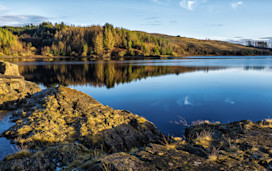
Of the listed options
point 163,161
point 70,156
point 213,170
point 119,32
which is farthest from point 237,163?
point 119,32

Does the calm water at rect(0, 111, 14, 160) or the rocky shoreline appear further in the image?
the calm water at rect(0, 111, 14, 160)

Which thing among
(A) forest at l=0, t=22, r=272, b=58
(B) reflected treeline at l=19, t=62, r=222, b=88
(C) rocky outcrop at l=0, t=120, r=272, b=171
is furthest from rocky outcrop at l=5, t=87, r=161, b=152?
(A) forest at l=0, t=22, r=272, b=58

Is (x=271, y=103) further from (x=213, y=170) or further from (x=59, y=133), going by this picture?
(x=59, y=133)

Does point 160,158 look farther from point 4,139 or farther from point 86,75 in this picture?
point 86,75

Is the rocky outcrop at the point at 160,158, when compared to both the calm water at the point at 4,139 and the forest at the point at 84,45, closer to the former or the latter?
the calm water at the point at 4,139

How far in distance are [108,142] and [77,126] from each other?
215 cm

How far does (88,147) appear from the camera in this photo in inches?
332

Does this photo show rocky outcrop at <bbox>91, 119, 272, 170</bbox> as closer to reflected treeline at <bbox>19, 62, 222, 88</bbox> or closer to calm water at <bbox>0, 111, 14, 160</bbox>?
calm water at <bbox>0, 111, 14, 160</bbox>

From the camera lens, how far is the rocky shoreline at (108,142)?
232 inches

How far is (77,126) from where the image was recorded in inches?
386

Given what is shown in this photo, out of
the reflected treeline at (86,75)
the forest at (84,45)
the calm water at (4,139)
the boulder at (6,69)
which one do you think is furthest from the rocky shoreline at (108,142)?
the forest at (84,45)

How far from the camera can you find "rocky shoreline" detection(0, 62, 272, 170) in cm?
588

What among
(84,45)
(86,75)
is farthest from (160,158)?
(84,45)

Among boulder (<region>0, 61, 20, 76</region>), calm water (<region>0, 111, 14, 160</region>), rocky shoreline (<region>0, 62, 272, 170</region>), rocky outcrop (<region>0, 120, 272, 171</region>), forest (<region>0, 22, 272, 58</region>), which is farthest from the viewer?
forest (<region>0, 22, 272, 58</region>)
